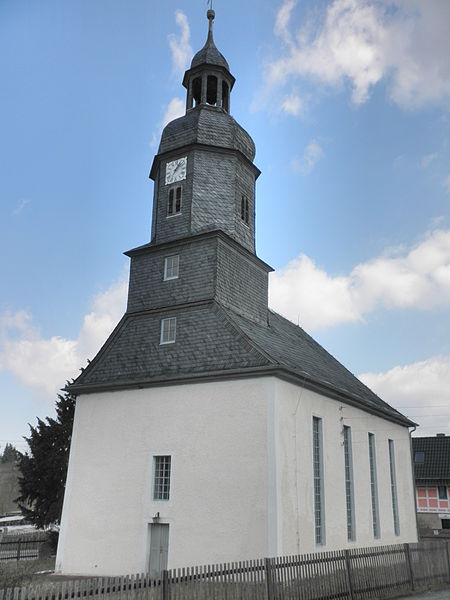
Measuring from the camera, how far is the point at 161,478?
56.0 feet

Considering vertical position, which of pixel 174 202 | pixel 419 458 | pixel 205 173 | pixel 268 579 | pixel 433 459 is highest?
pixel 205 173

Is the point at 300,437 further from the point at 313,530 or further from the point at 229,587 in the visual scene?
the point at 229,587

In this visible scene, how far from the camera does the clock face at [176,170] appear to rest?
21.6 metres

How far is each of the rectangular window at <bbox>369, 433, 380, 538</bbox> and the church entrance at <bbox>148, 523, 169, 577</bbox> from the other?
9043mm

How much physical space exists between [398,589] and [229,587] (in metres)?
6.49

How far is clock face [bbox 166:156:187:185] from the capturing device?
2158 centimetres

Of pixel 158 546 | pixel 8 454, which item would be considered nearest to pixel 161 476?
pixel 158 546

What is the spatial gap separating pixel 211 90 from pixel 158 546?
18320mm

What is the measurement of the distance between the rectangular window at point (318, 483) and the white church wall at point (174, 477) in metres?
3.06

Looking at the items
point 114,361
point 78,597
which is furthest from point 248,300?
point 78,597

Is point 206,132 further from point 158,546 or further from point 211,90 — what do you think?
point 158,546

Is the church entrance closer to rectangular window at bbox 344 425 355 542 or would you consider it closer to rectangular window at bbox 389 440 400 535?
rectangular window at bbox 344 425 355 542

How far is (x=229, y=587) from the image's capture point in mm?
10547

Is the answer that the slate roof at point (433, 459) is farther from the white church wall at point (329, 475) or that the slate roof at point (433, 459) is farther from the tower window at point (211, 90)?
the tower window at point (211, 90)
